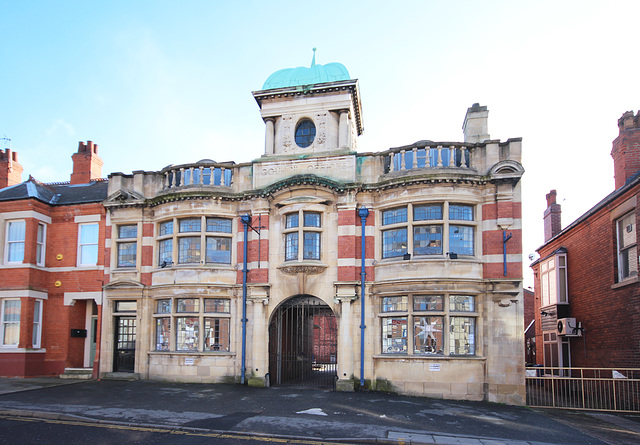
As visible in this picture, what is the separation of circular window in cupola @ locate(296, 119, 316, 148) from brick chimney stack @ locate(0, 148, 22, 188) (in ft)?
51.1

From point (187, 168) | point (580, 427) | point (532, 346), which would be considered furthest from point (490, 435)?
point (532, 346)

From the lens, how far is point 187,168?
20.9 metres

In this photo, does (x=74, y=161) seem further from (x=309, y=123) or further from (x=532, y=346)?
(x=532, y=346)

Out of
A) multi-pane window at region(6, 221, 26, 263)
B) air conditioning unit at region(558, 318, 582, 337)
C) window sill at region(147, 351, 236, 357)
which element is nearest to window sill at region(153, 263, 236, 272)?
window sill at region(147, 351, 236, 357)

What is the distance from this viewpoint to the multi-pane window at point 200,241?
2016cm

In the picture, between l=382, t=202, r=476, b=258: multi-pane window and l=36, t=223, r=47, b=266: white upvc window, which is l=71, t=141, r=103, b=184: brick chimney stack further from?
l=382, t=202, r=476, b=258: multi-pane window

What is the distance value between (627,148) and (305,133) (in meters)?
12.2

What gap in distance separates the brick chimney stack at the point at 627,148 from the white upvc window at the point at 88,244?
21599 mm

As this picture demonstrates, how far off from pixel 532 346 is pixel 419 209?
1734 cm

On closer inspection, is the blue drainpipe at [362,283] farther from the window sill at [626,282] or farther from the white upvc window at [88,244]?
the white upvc window at [88,244]

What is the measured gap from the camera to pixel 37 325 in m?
22.0

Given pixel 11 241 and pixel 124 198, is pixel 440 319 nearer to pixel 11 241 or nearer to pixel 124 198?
pixel 124 198

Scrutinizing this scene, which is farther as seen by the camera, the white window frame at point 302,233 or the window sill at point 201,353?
the window sill at point 201,353

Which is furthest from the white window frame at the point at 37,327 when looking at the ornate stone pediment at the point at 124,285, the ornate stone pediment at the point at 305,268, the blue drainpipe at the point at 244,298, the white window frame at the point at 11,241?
the ornate stone pediment at the point at 305,268
